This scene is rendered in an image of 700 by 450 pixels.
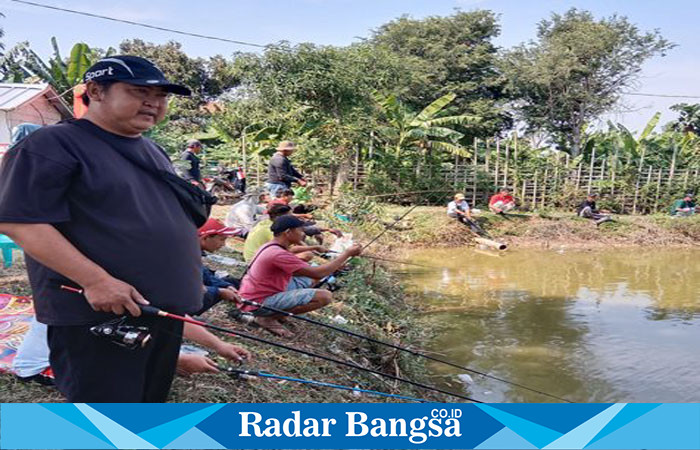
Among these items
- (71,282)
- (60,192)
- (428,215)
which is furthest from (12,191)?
(428,215)

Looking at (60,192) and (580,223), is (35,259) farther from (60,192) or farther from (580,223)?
(580,223)

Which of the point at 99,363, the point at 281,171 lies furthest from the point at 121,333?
the point at 281,171

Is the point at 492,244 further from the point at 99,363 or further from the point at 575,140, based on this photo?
the point at 575,140

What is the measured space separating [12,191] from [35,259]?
21 centimetres

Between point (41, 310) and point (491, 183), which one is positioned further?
point (491, 183)

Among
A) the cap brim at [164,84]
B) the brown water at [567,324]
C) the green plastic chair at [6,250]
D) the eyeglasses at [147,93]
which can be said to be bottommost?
the brown water at [567,324]

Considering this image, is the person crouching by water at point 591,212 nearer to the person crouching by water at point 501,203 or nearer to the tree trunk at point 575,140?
the person crouching by water at point 501,203

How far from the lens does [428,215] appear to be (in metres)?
13.9

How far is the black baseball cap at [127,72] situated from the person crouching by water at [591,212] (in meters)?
14.9

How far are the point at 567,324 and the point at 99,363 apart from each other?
6.54m

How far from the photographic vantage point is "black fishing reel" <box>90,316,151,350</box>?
169 centimetres

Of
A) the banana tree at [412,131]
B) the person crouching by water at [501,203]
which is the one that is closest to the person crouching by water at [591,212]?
the person crouching by water at [501,203]

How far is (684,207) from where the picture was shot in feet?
53.0

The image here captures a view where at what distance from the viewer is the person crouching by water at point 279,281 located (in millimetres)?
4379
